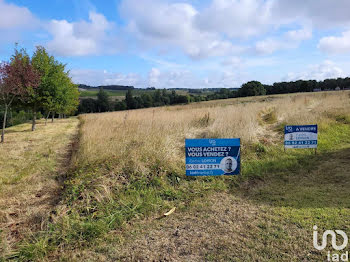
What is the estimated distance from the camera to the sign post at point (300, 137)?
6348 mm

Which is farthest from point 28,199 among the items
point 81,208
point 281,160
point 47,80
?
point 47,80

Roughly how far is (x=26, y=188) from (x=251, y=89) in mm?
57696

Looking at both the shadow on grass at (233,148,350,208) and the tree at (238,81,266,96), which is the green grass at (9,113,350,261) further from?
the tree at (238,81,266,96)

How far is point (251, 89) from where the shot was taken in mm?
Result: 56094

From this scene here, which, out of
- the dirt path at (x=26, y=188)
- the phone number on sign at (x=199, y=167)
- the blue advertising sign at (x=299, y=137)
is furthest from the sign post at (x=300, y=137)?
the dirt path at (x=26, y=188)

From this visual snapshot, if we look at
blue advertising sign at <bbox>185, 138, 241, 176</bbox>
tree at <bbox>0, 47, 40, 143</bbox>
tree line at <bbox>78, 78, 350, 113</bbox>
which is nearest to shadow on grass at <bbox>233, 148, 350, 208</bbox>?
blue advertising sign at <bbox>185, 138, 241, 176</bbox>

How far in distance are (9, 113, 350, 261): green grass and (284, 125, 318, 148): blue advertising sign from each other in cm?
41

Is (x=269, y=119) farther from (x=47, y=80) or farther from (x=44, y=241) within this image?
(x=47, y=80)

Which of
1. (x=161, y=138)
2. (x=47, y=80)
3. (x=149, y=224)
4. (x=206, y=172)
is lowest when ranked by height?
(x=149, y=224)

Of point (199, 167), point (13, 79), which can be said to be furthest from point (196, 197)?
point (13, 79)

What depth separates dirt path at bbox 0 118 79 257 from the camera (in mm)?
3342

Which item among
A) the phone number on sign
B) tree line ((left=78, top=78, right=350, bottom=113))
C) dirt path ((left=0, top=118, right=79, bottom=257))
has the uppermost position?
tree line ((left=78, top=78, right=350, bottom=113))

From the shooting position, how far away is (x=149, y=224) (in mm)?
3416

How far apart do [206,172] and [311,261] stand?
266cm
